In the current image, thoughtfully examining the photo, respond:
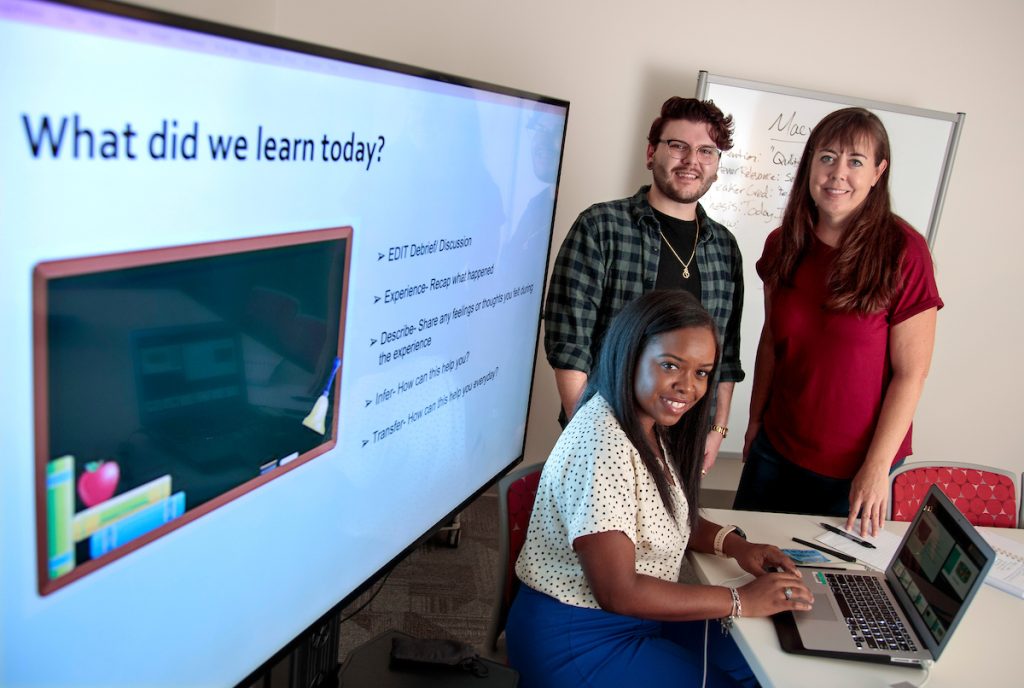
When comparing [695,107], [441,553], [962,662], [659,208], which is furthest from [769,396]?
[441,553]

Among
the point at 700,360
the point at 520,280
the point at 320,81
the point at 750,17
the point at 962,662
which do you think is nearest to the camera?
the point at 320,81

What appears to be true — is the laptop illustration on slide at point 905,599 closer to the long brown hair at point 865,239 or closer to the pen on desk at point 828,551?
the pen on desk at point 828,551

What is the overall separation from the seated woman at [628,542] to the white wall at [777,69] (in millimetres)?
2016

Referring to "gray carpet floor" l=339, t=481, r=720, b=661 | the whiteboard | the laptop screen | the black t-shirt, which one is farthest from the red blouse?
the whiteboard

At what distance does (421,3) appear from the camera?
11.2ft

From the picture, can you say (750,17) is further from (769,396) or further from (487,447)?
(487,447)

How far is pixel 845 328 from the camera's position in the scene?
92.8 inches

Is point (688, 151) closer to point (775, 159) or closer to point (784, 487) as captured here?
point (784, 487)

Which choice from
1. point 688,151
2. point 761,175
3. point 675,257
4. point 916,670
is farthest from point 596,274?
point 761,175

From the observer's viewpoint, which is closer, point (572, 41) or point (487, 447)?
point (487, 447)

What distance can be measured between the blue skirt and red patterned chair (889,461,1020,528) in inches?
40.4

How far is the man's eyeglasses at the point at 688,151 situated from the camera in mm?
2490

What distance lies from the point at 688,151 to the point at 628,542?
1.32 m

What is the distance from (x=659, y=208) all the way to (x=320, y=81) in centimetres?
162
